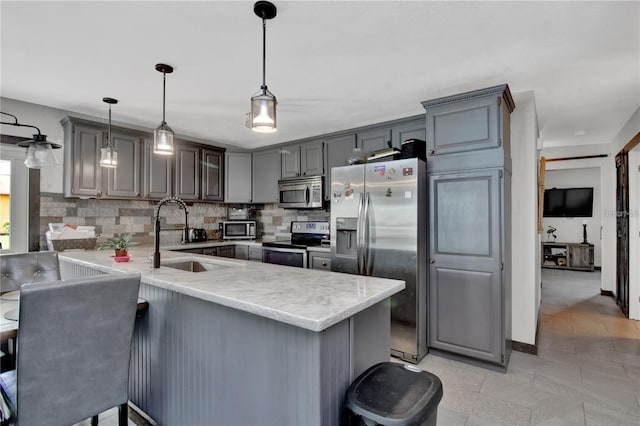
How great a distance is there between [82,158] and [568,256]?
30.4ft

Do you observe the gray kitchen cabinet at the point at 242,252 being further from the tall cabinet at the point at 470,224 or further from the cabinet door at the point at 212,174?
the tall cabinet at the point at 470,224

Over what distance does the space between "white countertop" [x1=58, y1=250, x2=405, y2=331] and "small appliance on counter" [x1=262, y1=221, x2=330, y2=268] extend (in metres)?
1.75

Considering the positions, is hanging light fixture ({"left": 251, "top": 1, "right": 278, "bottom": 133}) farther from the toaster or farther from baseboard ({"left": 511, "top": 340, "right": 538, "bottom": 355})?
the toaster

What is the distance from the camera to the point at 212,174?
471 cm

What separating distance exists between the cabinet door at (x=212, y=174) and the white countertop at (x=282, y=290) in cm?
246

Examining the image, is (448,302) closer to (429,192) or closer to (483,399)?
(483,399)

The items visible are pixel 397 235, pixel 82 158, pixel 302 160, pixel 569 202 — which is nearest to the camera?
pixel 397 235

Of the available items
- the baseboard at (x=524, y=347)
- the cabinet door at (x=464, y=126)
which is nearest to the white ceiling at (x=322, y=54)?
the cabinet door at (x=464, y=126)

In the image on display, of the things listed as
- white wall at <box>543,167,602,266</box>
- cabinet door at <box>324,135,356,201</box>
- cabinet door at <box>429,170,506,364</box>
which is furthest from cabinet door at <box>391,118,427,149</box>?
white wall at <box>543,167,602,266</box>

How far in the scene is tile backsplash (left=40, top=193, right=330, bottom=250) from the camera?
3434 millimetres

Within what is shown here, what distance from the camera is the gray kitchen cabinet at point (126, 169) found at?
3643mm

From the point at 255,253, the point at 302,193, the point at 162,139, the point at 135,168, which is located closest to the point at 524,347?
the point at 302,193

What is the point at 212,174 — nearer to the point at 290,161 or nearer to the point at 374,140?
the point at 290,161

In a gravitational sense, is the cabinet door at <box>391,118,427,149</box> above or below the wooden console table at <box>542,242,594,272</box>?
above
